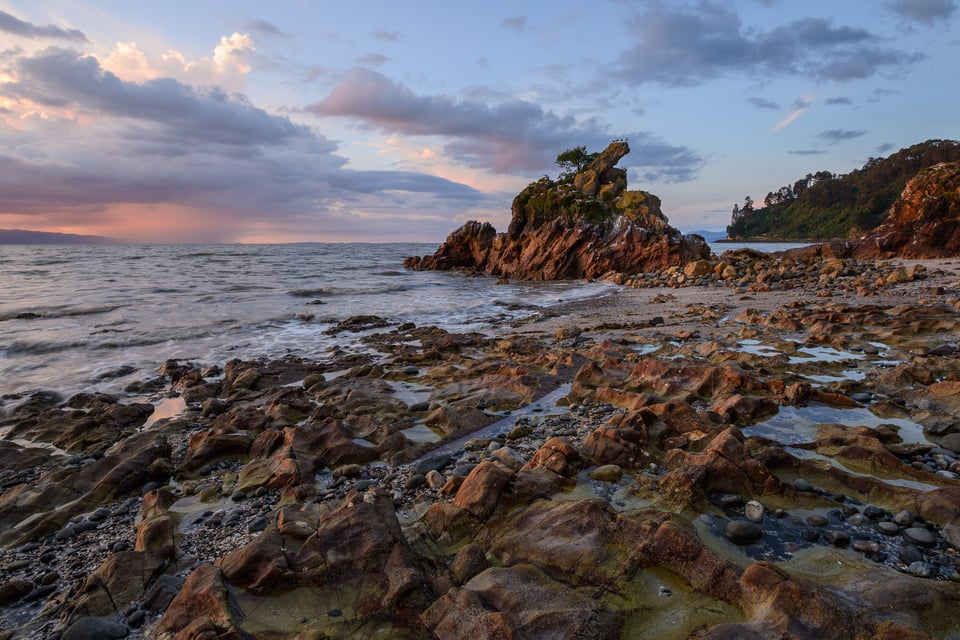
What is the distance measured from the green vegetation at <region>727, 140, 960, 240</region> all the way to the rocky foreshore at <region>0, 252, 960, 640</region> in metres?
87.6

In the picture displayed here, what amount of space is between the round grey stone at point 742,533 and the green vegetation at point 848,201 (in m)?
90.9

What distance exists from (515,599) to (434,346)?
9916 millimetres

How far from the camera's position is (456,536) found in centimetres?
386

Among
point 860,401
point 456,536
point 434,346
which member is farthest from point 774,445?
point 434,346

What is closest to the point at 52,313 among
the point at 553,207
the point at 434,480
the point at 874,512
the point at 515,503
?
the point at 434,480

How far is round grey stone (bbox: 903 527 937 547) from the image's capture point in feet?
10.8

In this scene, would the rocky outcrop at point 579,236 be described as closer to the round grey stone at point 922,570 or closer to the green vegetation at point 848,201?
the round grey stone at point 922,570

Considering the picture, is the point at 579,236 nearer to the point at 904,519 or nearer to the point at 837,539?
the point at 904,519

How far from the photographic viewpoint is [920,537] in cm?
332

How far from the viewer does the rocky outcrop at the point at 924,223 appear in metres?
27.0

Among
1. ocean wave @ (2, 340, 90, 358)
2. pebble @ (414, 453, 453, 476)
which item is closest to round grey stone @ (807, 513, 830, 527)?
pebble @ (414, 453, 453, 476)

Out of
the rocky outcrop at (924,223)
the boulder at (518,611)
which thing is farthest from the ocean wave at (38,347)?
the rocky outcrop at (924,223)

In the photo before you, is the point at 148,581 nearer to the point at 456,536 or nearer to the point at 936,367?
the point at 456,536

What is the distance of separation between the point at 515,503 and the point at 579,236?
39.9m
